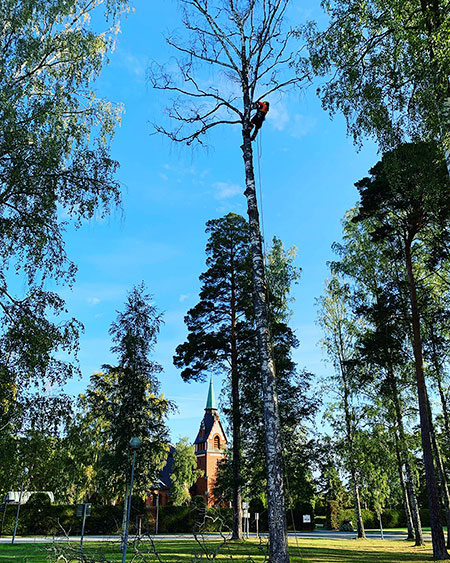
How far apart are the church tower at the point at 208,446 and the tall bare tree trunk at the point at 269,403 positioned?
44584 millimetres

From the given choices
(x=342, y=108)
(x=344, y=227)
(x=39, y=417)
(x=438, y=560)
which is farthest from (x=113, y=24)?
(x=438, y=560)

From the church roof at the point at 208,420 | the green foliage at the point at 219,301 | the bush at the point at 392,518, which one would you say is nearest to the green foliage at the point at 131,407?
the green foliage at the point at 219,301

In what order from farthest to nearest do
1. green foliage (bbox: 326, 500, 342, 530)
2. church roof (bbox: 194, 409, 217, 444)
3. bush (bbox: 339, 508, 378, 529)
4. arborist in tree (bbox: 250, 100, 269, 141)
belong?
church roof (bbox: 194, 409, 217, 444) → green foliage (bbox: 326, 500, 342, 530) → bush (bbox: 339, 508, 378, 529) → arborist in tree (bbox: 250, 100, 269, 141)

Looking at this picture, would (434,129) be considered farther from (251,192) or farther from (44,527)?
(44,527)

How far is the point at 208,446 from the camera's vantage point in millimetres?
52500

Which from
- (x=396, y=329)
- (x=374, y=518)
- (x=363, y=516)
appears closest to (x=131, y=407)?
(x=396, y=329)

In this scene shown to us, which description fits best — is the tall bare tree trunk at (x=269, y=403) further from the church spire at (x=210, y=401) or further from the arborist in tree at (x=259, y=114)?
the church spire at (x=210, y=401)

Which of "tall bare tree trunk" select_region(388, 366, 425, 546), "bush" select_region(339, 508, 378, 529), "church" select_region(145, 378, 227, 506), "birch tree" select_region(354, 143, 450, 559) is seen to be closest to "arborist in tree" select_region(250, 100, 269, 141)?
"birch tree" select_region(354, 143, 450, 559)

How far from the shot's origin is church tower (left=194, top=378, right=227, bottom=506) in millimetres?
49469

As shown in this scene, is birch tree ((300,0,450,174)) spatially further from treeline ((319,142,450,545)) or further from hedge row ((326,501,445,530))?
hedge row ((326,501,445,530))

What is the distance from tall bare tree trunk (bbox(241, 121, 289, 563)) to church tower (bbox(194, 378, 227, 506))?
1755 inches

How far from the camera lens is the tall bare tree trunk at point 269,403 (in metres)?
6.20

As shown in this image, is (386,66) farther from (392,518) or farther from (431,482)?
(392,518)

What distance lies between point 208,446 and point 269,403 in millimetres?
49184
